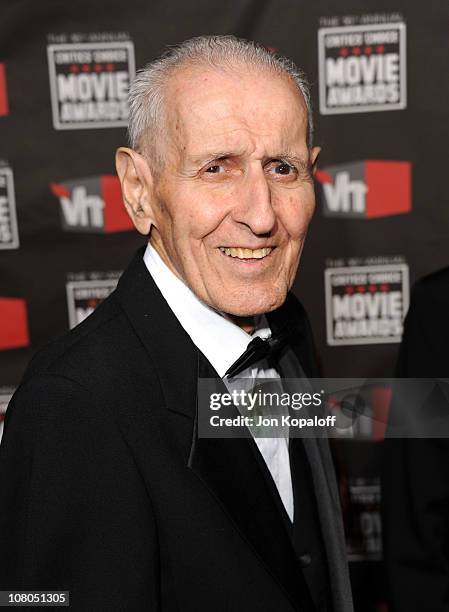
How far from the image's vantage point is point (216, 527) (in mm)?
964

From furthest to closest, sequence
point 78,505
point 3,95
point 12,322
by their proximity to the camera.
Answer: point 12,322
point 3,95
point 78,505

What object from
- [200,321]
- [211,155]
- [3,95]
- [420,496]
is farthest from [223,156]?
[3,95]

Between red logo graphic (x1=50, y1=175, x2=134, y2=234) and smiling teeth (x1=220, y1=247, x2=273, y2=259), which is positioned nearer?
smiling teeth (x1=220, y1=247, x2=273, y2=259)

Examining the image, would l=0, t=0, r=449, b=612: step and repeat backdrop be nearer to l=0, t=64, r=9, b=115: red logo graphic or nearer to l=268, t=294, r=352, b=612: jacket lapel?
l=0, t=64, r=9, b=115: red logo graphic

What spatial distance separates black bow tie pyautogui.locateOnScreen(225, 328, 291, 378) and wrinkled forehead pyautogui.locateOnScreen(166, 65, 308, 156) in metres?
0.31

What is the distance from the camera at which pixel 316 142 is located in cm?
195

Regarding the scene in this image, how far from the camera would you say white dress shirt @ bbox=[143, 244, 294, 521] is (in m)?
1.09

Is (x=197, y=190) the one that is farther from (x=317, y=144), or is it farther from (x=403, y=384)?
(x=317, y=144)

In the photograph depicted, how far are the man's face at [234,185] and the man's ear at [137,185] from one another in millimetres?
20

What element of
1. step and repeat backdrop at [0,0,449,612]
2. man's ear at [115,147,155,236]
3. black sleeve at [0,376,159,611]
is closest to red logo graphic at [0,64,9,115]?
step and repeat backdrop at [0,0,449,612]

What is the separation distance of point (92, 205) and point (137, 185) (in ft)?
2.99

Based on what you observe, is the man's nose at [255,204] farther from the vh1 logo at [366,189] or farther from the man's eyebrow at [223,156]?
the vh1 logo at [366,189]

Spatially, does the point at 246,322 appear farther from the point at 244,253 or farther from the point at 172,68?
the point at 172,68

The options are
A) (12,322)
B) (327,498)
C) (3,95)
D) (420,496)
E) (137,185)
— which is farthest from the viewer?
(12,322)
